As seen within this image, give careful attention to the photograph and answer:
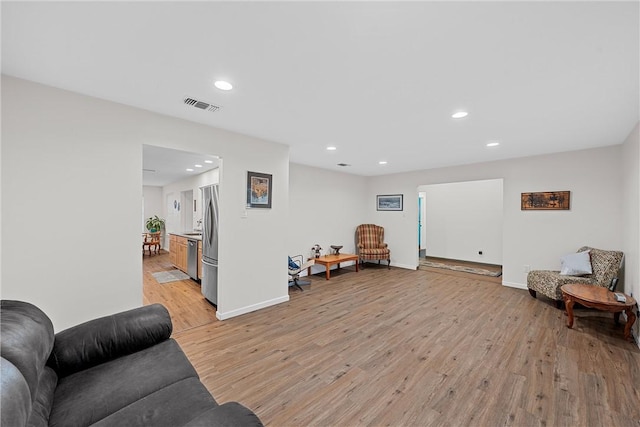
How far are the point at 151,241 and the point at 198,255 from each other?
4.58 metres

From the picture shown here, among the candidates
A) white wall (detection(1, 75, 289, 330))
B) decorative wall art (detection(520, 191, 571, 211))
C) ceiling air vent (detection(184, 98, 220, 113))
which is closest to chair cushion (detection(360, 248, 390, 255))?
decorative wall art (detection(520, 191, 571, 211))

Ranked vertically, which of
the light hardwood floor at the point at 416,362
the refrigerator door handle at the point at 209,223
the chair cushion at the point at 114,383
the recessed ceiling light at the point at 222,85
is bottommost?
the light hardwood floor at the point at 416,362

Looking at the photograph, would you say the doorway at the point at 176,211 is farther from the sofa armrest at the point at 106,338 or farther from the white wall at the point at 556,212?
the white wall at the point at 556,212

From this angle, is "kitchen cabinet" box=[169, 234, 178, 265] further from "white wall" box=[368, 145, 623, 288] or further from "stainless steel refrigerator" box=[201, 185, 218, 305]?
"white wall" box=[368, 145, 623, 288]

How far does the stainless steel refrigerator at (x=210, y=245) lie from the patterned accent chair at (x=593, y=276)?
4.83 m

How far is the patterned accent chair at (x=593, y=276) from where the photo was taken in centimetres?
344

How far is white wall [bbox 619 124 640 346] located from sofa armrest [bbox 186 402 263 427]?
3972mm

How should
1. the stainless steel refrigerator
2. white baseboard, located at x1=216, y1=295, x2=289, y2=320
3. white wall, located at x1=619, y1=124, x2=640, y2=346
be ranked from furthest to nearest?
the stainless steel refrigerator
white baseboard, located at x1=216, y1=295, x2=289, y2=320
white wall, located at x1=619, y1=124, x2=640, y2=346

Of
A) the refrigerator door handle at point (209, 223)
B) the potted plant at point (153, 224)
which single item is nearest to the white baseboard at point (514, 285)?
the refrigerator door handle at point (209, 223)

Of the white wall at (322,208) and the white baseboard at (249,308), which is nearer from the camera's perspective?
the white baseboard at (249,308)

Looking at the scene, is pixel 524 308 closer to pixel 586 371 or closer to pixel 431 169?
pixel 586 371

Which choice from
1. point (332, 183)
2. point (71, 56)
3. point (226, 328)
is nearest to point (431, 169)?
point (332, 183)

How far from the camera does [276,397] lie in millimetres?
1897

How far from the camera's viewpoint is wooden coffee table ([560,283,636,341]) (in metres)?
2.66
